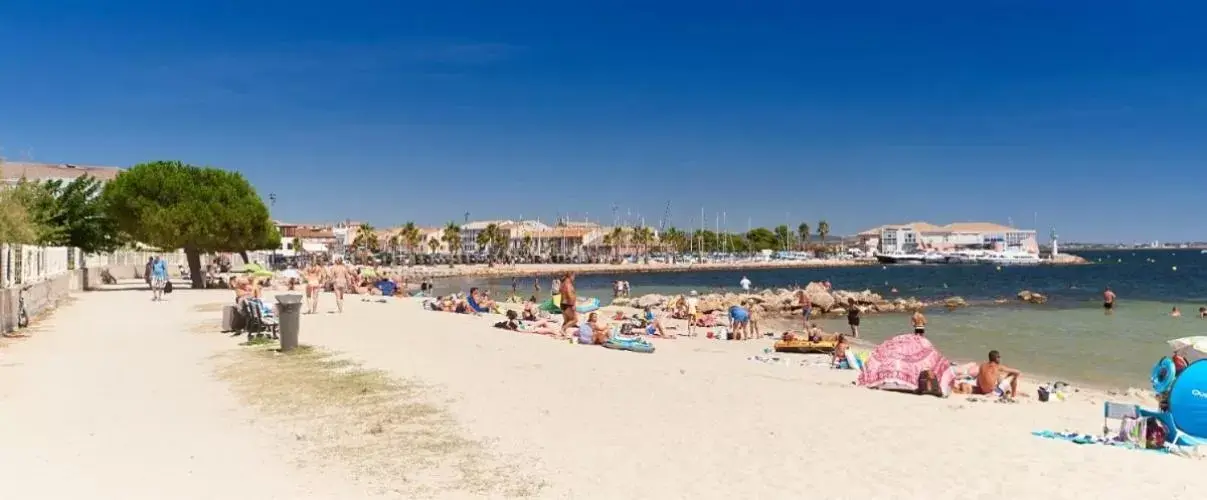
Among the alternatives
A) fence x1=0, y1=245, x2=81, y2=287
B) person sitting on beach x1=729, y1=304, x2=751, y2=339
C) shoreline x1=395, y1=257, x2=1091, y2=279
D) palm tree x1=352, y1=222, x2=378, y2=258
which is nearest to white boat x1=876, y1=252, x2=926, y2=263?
shoreline x1=395, y1=257, x2=1091, y2=279

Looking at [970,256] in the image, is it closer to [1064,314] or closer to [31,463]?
[1064,314]

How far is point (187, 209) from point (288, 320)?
888 inches

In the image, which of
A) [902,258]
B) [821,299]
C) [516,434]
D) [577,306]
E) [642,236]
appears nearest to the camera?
[516,434]

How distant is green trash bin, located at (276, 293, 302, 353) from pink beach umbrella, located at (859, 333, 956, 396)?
945cm

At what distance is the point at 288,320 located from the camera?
15.0 meters

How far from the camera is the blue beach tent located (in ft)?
28.2

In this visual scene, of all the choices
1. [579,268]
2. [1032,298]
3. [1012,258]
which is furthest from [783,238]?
[1032,298]

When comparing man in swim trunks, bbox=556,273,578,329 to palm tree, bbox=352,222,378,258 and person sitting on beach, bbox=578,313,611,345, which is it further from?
palm tree, bbox=352,222,378,258

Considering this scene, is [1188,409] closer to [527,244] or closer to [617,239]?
[617,239]

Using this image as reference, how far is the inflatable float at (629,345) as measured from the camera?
17.4m

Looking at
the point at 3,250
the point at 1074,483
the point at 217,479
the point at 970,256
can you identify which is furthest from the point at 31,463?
the point at 970,256

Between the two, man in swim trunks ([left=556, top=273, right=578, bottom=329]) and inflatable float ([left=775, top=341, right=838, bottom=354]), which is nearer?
inflatable float ([left=775, top=341, right=838, bottom=354])

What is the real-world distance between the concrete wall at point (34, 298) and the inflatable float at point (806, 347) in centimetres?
1609

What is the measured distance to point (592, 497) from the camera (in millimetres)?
6523
